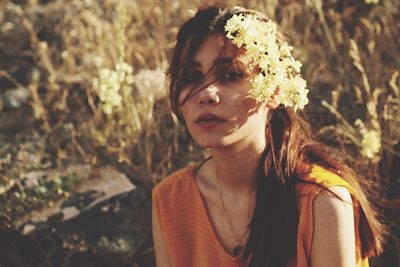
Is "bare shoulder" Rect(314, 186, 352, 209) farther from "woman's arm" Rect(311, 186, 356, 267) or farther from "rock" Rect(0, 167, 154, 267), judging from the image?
"rock" Rect(0, 167, 154, 267)

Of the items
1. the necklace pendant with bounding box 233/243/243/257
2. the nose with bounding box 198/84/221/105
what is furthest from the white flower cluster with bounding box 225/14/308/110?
the necklace pendant with bounding box 233/243/243/257

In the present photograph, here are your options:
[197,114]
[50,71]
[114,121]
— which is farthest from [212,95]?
[50,71]

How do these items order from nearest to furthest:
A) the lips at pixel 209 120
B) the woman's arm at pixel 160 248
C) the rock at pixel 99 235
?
1. the lips at pixel 209 120
2. the woman's arm at pixel 160 248
3. the rock at pixel 99 235

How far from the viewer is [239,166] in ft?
7.54

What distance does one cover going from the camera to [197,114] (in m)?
2.03

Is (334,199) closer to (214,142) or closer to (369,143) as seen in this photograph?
(214,142)

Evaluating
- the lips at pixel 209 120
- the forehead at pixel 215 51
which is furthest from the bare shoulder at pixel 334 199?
the forehead at pixel 215 51

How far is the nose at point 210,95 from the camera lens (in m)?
1.99

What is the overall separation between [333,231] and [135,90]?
221 cm

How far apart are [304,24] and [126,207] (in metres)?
2.23

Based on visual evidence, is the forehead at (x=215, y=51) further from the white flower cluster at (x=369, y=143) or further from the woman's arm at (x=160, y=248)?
the white flower cluster at (x=369, y=143)

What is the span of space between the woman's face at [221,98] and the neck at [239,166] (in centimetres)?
16

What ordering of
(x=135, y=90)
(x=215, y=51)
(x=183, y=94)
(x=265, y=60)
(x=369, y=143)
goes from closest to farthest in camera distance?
1. (x=265, y=60)
2. (x=215, y=51)
3. (x=183, y=94)
4. (x=369, y=143)
5. (x=135, y=90)

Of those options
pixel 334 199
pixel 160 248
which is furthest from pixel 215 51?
pixel 160 248
